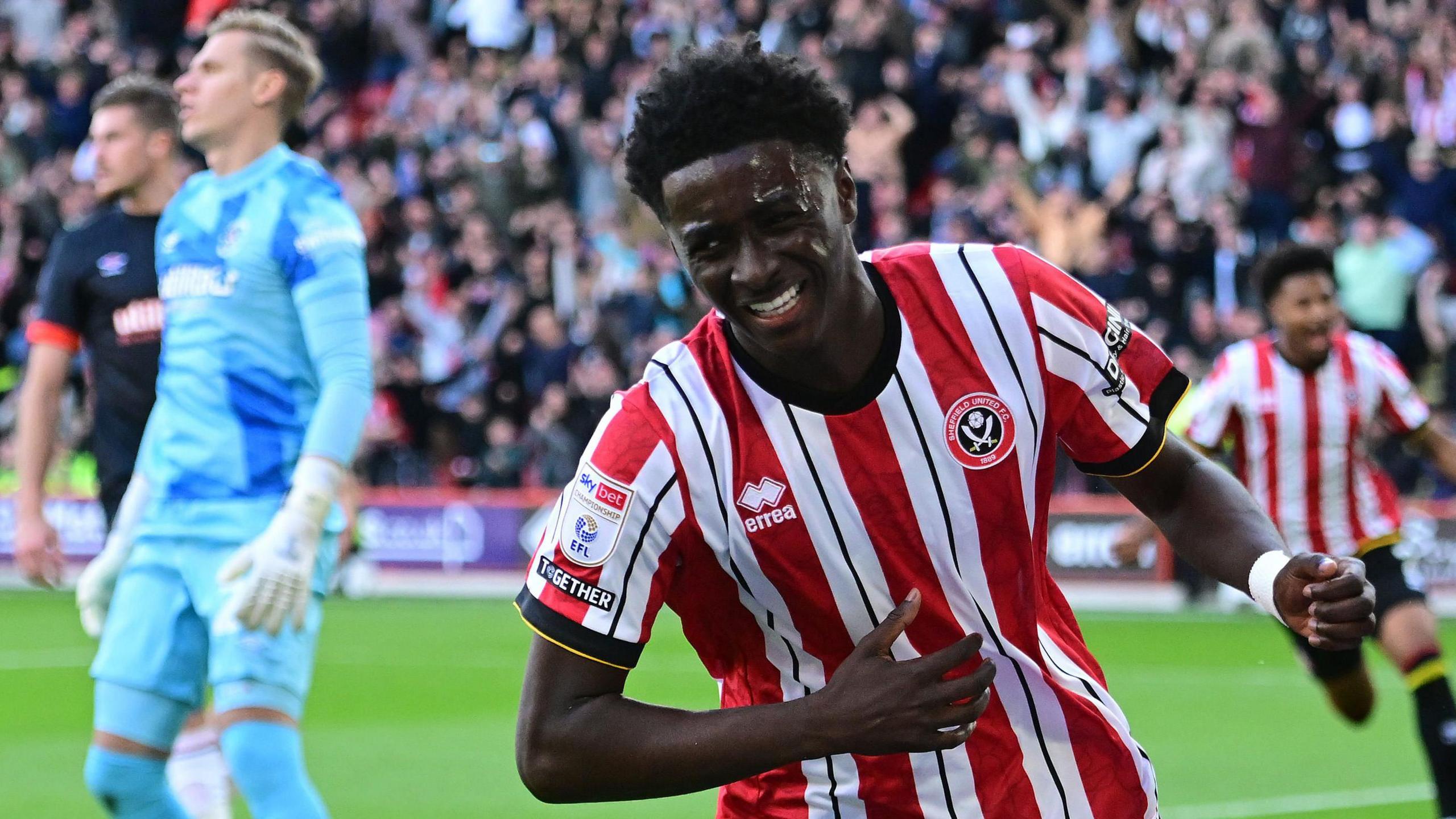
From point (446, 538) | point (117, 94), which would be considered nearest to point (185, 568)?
point (117, 94)

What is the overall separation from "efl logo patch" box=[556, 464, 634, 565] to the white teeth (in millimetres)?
350

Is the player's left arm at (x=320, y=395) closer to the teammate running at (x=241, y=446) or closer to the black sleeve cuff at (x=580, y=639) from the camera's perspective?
the teammate running at (x=241, y=446)

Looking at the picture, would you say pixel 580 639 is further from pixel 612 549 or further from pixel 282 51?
pixel 282 51

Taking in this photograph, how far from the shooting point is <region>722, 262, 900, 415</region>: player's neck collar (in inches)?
122

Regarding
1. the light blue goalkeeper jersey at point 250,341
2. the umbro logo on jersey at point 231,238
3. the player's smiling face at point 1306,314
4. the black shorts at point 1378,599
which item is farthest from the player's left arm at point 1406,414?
the umbro logo on jersey at point 231,238

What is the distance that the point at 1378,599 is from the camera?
24.4 ft

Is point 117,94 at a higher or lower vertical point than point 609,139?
lower

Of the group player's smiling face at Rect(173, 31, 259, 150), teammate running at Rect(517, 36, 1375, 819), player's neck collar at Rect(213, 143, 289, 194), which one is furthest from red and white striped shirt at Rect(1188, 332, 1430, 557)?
teammate running at Rect(517, 36, 1375, 819)

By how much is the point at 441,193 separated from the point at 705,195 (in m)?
19.9

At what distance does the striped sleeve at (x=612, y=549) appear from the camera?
3.00 metres

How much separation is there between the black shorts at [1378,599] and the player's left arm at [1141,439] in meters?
4.14

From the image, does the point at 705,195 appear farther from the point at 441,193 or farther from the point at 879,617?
the point at 441,193

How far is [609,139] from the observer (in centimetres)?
2138

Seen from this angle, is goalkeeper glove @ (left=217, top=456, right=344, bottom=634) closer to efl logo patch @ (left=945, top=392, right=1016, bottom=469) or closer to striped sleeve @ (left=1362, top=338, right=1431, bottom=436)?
efl logo patch @ (left=945, top=392, right=1016, bottom=469)
